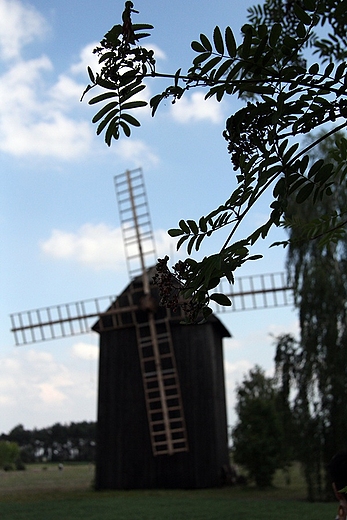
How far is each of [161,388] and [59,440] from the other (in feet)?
146

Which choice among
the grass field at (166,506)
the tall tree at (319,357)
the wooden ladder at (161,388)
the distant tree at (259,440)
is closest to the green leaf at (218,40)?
the grass field at (166,506)

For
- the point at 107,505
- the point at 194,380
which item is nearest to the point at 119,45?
the point at 107,505

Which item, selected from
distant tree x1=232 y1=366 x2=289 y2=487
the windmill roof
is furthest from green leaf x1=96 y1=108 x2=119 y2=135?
distant tree x1=232 y1=366 x2=289 y2=487

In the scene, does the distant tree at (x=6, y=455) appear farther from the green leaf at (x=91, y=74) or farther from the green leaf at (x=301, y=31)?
the green leaf at (x=301, y=31)

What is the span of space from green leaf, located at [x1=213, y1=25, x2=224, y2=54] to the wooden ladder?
586 inches

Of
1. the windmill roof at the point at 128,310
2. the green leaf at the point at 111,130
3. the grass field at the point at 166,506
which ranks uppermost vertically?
the windmill roof at the point at 128,310

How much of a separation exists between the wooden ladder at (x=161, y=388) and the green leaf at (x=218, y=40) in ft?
48.8

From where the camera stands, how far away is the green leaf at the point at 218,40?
5.68 feet

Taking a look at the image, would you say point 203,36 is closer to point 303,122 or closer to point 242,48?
point 242,48

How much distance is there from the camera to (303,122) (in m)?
1.78

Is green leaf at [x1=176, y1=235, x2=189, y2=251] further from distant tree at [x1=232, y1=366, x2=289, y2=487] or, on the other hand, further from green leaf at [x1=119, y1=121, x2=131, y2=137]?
distant tree at [x1=232, y1=366, x2=289, y2=487]

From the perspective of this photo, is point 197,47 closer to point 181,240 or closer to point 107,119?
point 107,119

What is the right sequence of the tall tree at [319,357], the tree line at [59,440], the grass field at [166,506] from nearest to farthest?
the grass field at [166,506]
the tall tree at [319,357]
the tree line at [59,440]

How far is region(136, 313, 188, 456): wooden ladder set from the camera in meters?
16.1
